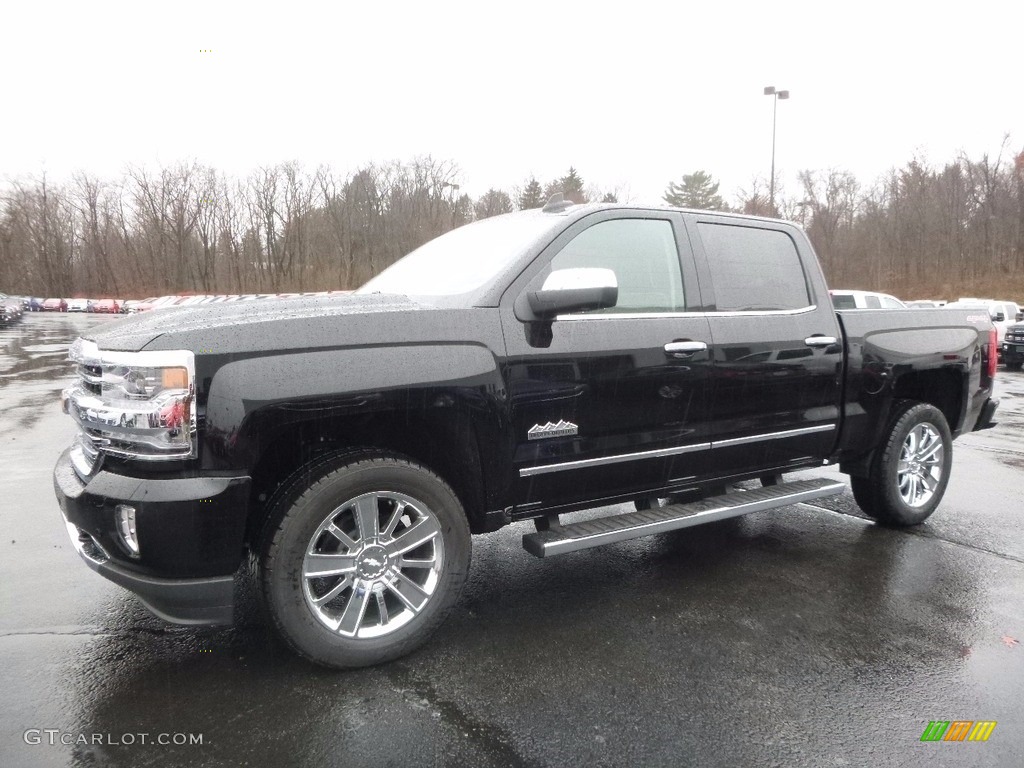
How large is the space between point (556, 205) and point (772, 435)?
1.78 meters

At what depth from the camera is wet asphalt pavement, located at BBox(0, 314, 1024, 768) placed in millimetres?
2385

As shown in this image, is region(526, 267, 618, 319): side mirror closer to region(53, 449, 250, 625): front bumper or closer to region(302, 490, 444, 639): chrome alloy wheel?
region(302, 490, 444, 639): chrome alloy wheel

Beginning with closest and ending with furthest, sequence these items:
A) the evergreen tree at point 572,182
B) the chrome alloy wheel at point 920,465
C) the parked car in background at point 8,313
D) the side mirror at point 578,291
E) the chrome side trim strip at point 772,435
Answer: the side mirror at point 578,291 < the chrome side trim strip at point 772,435 < the chrome alloy wheel at point 920,465 < the parked car in background at point 8,313 < the evergreen tree at point 572,182

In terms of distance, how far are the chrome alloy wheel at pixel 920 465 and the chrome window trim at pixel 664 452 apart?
0.83m

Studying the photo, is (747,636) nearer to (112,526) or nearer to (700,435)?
(700,435)

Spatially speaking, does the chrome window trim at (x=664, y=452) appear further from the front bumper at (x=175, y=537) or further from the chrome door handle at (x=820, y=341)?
the front bumper at (x=175, y=537)

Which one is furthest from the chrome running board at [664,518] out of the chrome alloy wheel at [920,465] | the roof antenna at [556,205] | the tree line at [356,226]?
the tree line at [356,226]

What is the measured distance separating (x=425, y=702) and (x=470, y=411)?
1143 millimetres

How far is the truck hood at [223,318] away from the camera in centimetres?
252

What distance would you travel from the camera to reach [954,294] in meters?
45.5

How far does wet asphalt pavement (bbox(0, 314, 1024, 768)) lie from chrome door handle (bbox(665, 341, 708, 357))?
4.20 feet

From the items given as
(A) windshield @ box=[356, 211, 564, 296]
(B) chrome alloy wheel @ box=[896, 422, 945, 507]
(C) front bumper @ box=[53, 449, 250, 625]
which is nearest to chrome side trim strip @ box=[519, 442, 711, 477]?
(A) windshield @ box=[356, 211, 564, 296]

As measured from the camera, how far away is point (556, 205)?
3.70 m

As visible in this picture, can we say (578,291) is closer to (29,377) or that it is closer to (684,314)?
(684,314)
